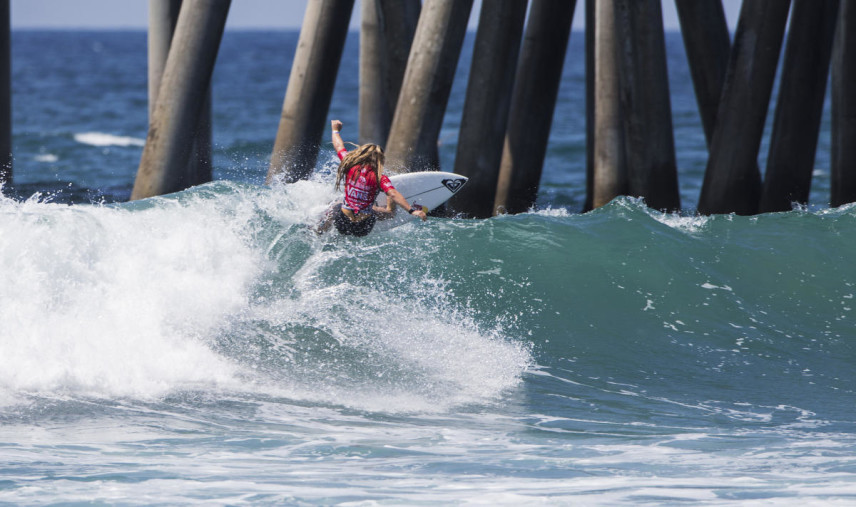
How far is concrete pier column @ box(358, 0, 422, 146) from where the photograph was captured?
38.3 ft

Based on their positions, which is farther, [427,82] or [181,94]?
[181,94]

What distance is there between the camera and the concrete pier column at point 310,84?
1098cm

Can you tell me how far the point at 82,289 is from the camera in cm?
793

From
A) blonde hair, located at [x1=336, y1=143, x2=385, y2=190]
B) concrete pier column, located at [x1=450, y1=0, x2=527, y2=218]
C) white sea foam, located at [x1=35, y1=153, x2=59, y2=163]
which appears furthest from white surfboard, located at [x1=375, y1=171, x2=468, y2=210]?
white sea foam, located at [x1=35, y1=153, x2=59, y2=163]

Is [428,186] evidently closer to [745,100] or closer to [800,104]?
[745,100]

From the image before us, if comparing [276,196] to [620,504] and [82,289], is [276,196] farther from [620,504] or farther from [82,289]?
[620,504]

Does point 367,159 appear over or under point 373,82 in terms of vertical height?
under

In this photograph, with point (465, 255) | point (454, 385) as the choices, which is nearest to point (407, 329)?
point (454, 385)

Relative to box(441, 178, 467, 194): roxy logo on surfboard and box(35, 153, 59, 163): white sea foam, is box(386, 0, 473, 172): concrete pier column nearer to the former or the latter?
box(441, 178, 467, 194): roxy logo on surfboard

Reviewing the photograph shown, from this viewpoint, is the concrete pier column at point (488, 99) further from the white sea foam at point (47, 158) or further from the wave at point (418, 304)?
the white sea foam at point (47, 158)

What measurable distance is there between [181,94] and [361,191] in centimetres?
268

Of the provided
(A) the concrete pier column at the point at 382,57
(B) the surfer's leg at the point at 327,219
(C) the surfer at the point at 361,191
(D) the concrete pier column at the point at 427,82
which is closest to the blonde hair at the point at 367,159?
(C) the surfer at the point at 361,191

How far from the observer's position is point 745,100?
1024cm

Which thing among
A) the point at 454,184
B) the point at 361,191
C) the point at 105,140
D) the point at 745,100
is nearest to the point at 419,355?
the point at 361,191
